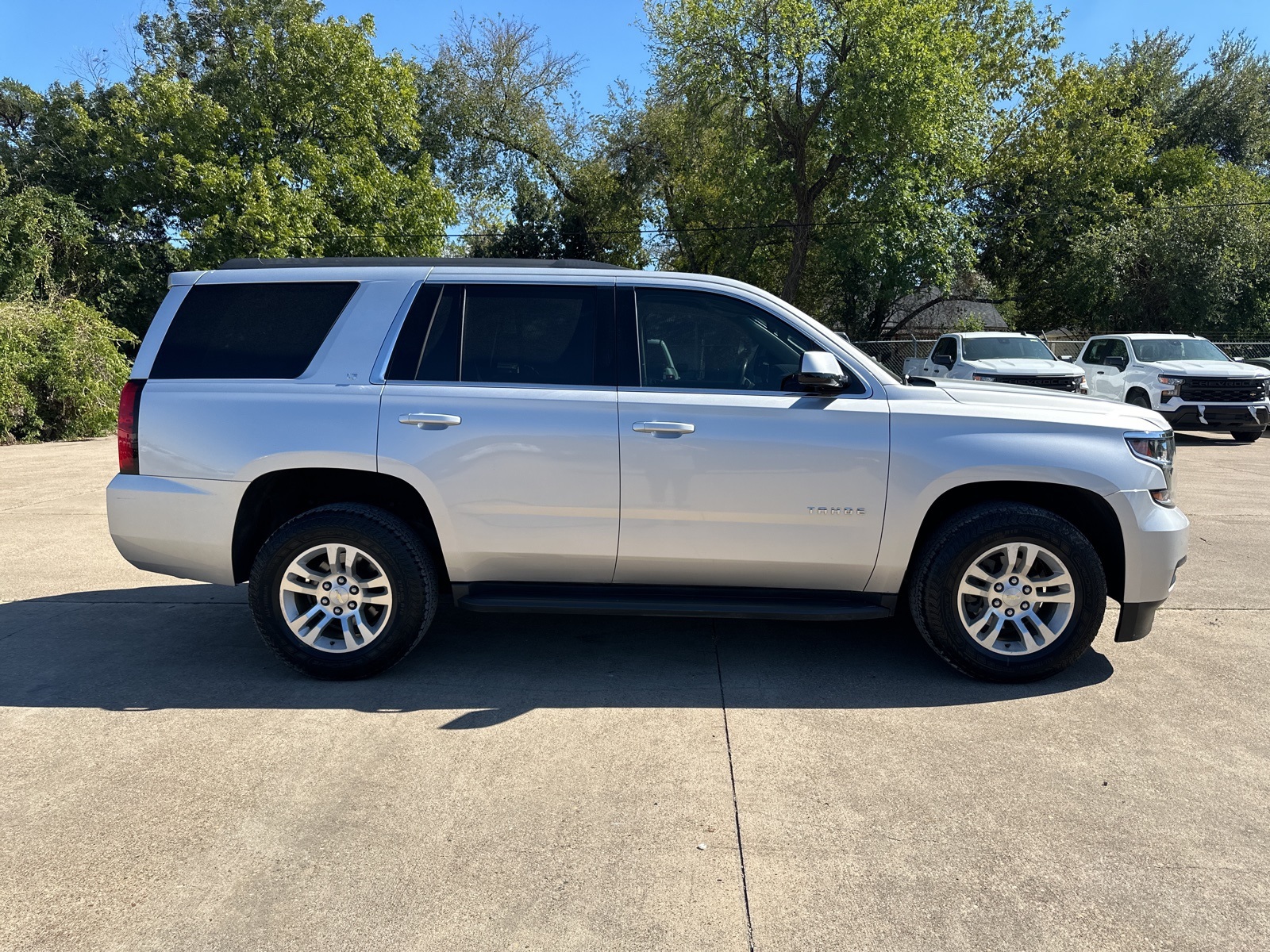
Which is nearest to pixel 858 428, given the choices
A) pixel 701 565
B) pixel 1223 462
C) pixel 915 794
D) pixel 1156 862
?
pixel 701 565

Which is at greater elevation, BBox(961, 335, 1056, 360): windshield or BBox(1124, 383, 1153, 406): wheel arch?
BBox(961, 335, 1056, 360): windshield

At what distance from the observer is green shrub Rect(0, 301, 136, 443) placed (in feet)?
49.2

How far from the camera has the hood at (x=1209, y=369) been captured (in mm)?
15570

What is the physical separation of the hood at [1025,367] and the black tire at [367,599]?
1314 cm

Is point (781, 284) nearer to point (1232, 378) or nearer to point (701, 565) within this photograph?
point (1232, 378)

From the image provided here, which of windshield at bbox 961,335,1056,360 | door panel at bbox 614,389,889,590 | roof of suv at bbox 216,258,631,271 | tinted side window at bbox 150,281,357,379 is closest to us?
door panel at bbox 614,389,889,590

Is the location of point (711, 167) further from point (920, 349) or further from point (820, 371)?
point (820, 371)

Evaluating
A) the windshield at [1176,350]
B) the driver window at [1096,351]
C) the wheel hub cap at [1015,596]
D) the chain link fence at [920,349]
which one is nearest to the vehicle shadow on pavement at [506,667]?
the wheel hub cap at [1015,596]

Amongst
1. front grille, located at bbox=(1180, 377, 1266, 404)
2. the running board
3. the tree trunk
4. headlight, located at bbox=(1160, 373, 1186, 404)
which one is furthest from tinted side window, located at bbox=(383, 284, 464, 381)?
the tree trunk

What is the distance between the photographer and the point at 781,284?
32438 mm

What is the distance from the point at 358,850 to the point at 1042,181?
116ft

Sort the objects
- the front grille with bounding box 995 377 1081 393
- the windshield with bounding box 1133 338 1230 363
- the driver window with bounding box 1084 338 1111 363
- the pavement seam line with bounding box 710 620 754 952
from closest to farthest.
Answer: the pavement seam line with bounding box 710 620 754 952
the front grille with bounding box 995 377 1081 393
the windshield with bounding box 1133 338 1230 363
the driver window with bounding box 1084 338 1111 363

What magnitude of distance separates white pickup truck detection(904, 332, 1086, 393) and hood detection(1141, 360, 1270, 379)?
1.36m

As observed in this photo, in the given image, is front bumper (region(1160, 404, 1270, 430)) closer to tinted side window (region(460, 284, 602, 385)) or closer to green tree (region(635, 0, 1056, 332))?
green tree (region(635, 0, 1056, 332))
